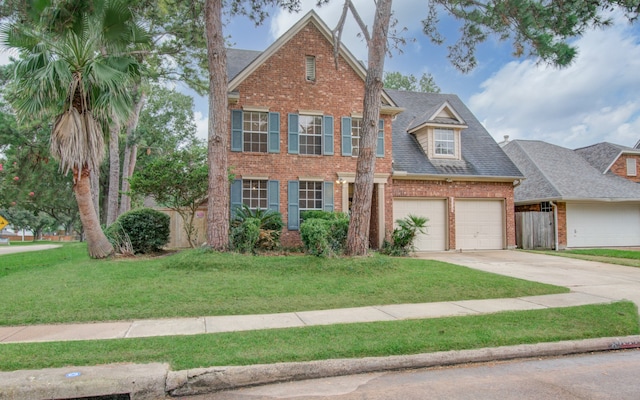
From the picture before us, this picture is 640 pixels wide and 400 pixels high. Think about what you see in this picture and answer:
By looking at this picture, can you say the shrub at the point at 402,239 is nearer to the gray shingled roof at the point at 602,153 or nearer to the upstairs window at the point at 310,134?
the upstairs window at the point at 310,134

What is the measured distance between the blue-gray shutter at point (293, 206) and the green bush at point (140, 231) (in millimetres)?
4453

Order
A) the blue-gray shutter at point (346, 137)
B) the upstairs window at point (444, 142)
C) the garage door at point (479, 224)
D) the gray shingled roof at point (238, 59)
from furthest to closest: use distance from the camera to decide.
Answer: the upstairs window at point (444, 142) < the garage door at point (479, 224) < the gray shingled roof at point (238, 59) < the blue-gray shutter at point (346, 137)

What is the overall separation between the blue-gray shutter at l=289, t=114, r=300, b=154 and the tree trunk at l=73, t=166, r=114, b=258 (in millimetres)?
6754

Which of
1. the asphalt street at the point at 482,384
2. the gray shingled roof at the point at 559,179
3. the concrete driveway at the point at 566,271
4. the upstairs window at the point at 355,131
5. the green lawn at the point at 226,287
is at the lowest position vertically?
the asphalt street at the point at 482,384

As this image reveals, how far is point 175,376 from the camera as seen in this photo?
3.90 m

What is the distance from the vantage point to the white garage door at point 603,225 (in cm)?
1850

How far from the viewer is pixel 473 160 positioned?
1739 centimetres

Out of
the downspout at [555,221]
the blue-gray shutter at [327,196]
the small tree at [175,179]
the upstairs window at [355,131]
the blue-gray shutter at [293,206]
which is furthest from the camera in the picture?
the downspout at [555,221]

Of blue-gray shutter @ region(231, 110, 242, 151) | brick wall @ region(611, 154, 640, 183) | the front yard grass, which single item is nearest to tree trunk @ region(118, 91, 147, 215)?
blue-gray shutter @ region(231, 110, 242, 151)

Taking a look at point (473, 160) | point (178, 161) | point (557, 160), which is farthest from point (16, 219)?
point (557, 160)

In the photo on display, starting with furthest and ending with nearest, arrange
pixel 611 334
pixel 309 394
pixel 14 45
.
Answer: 1. pixel 14 45
2. pixel 611 334
3. pixel 309 394

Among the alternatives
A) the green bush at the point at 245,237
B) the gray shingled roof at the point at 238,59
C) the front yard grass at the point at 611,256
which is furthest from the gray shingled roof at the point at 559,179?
the gray shingled roof at the point at 238,59

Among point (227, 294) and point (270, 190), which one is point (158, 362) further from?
point (270, 190)

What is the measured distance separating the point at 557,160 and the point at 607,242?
4.80m
